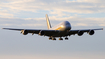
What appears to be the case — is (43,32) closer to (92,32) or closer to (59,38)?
(59,38)

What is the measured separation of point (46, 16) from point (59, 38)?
40728 mm

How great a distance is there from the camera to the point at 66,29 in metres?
86.1

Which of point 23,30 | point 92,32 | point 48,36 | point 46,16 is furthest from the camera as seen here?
point 46,16

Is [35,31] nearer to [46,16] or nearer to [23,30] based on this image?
[23,30]

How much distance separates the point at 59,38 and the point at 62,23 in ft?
32.4

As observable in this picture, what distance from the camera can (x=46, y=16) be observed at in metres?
134

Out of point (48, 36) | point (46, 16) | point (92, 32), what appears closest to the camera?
point (92, 32)

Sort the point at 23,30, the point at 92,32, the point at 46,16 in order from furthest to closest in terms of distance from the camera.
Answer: the point at 46,16
the point at 92,32
the point at 23,30

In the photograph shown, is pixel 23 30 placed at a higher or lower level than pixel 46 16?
lower

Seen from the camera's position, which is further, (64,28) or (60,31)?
(60,31)

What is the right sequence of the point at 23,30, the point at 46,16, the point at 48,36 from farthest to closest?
the point at 46,16 < the point at 48,36 < the point at 23,30

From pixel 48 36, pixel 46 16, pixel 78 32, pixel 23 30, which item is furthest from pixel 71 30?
pixel 46 16

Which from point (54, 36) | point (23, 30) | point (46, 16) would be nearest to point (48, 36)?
point (54, 36)

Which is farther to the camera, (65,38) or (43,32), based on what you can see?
(65,38)
